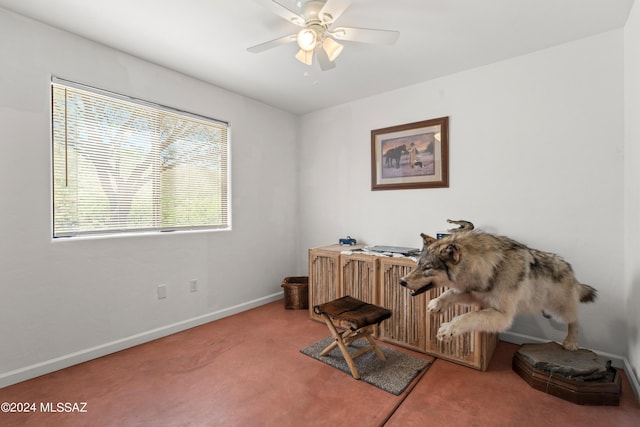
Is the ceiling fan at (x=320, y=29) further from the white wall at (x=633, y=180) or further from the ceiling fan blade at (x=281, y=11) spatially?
the white wall at (x=633, y=180)

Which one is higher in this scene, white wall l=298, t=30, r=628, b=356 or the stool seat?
white wall l=298, t=30, r=628, b=356

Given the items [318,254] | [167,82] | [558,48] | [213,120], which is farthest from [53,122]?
[558,48]

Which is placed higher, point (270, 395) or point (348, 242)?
point (348, 242)

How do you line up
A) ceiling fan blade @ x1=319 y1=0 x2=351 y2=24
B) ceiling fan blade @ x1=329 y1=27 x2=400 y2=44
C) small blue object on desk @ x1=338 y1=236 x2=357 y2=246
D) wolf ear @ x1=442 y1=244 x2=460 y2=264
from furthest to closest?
small blue object on desk @ x1=338 y1=236 x2=357 y2=246, ceiling fan blade @ x1=329 y1=27 x2=400 y2=44, ceiling fan blade @ x1=319 y1=0 x2=351 y2=24, wolf ear @ x1=442 y1=244 x2=460 y2=264

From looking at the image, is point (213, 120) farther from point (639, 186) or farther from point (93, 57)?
point (639, 186)

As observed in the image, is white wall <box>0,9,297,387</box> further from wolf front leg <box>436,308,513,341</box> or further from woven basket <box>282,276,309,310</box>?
wolf front leg <box>436,308,513,341</box>

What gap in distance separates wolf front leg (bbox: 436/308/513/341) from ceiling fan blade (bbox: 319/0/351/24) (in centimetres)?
183

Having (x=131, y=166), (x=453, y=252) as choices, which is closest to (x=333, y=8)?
(x=453, y=252)

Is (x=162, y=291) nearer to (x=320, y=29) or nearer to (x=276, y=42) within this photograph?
(x=276, y=42)

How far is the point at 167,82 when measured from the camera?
291cm

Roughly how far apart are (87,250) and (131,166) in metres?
0.81

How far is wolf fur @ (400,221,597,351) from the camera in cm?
147

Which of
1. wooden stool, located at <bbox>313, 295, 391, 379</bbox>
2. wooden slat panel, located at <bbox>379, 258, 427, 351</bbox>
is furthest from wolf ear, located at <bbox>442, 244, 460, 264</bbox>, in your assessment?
wooden slat panel, located at <bbox>379, 258, 427, 351</bbox>

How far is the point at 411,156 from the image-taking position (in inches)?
127
